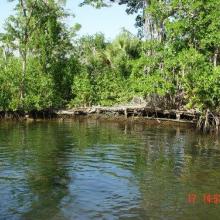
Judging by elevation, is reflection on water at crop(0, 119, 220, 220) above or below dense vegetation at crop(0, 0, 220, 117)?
below

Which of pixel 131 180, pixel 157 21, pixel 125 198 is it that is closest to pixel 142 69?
pixel 157 21

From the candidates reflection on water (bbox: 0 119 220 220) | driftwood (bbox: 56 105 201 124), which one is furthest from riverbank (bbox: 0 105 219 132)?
reflection on water (bbox: 0 119 220 220)

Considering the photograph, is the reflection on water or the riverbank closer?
the reflection on water

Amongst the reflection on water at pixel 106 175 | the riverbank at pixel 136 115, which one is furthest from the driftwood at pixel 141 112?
the reflection on water at pixel 106 175

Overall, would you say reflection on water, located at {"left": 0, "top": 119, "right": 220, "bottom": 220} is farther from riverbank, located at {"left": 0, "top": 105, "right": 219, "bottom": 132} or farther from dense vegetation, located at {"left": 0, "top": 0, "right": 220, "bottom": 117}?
dense vegetation, located at {"left": 0, "top": 0, "right": 220, "bottom": 117}

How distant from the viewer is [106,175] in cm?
1470

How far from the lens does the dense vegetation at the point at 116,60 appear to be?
25.4 m

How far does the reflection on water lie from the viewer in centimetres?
1099

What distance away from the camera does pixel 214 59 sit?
2642cm

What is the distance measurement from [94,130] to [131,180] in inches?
526

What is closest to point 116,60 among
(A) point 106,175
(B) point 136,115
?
(B) point 136,115

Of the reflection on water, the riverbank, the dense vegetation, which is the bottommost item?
the reflection on water

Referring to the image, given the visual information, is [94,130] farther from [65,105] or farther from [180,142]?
[65,105]

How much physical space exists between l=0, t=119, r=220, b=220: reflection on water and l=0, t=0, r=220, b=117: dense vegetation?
3.82 metres
